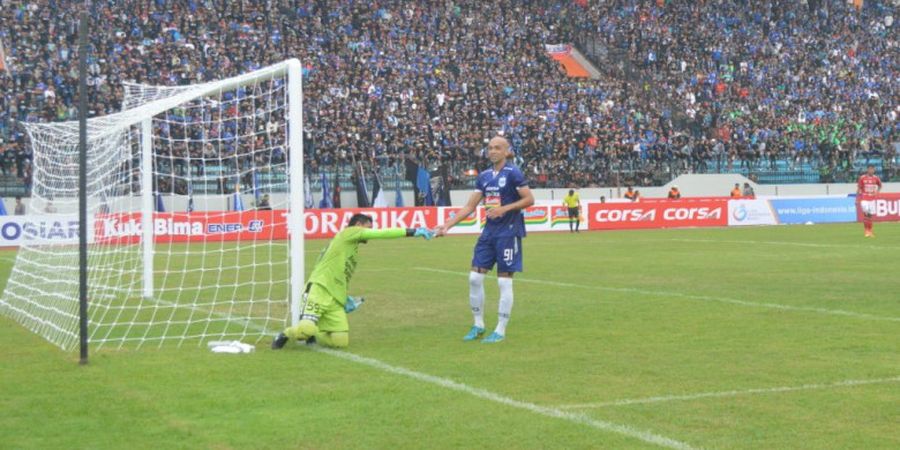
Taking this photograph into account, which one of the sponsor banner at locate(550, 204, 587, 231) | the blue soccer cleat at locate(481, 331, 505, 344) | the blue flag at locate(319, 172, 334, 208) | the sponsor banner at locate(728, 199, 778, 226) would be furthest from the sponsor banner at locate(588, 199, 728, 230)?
the blue soccer cleat at locate(481, 331, 505, 344)

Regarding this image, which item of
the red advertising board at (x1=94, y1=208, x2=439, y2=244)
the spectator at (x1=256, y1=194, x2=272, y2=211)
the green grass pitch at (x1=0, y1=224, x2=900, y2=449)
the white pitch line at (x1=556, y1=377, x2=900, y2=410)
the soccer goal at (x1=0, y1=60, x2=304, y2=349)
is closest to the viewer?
the green grass pitch at (x1=0, y1=224, x2=900, y2=449)

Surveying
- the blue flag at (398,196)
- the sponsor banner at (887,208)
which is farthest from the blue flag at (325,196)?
the sponsor banner at (887,208)

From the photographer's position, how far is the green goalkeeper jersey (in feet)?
36.3

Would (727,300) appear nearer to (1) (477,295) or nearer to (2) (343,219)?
(1) (477,295)

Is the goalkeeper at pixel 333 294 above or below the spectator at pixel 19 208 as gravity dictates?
below

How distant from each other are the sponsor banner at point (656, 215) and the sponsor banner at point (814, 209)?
2.56 meters

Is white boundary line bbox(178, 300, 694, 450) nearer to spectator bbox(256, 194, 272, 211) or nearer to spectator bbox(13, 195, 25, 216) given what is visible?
spectator bbox(256, 194, 272, 211)

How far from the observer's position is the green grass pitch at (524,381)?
274 inches

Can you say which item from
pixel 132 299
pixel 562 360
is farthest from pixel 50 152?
pixel 562 360

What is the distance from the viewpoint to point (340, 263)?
36.8 feet

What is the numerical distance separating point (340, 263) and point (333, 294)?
35 cm

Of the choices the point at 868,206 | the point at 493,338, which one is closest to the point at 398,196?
the point at 868,206

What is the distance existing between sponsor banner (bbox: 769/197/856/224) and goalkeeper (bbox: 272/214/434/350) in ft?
109

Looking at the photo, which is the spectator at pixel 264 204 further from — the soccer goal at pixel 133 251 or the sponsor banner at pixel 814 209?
the sponsor banner at pixel 814 209
